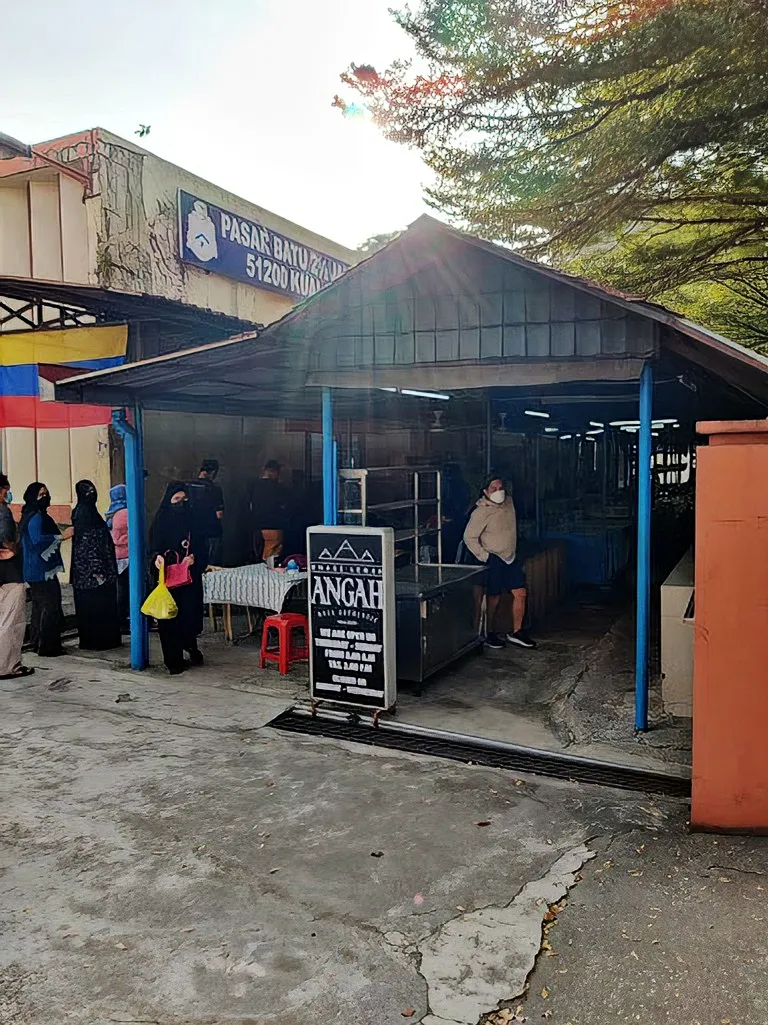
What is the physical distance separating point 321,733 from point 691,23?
685 cm

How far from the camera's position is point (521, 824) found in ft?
13.6

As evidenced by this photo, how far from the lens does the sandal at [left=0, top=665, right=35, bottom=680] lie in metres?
7.02

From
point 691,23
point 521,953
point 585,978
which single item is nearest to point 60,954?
point 521,953

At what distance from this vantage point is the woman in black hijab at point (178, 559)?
279 inches

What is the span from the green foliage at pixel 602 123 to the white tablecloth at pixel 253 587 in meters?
4.99

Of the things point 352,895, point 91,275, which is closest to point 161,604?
point 352,895

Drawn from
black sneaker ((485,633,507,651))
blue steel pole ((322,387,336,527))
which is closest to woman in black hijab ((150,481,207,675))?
blue steel pole ((322,387,336,527))

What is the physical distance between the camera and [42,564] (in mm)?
7457

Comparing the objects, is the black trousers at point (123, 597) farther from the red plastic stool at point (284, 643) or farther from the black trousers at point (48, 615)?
the red plastic stool at point (284, 643)

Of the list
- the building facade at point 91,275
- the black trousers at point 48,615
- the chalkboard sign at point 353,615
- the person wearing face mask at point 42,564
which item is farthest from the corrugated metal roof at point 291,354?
the building facade at point 91,275

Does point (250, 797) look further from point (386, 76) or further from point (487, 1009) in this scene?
point (386, 76)

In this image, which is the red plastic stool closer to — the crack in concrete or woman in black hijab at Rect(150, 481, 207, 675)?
woman in black hijab at Rect(150, 481, 207, 675)

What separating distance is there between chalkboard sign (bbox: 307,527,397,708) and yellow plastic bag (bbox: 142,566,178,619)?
1.55 metres

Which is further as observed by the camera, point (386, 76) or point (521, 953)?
point (386, 76)
